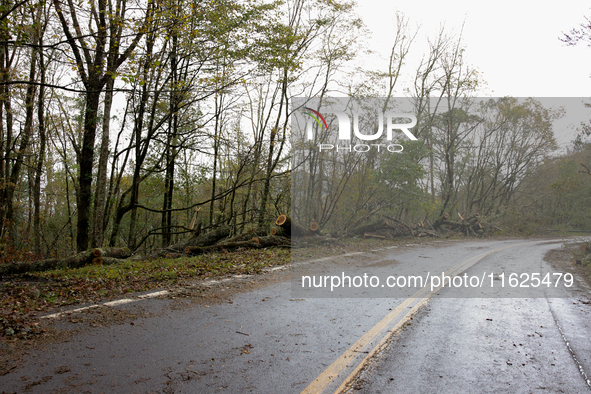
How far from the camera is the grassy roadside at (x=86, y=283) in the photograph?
16.0 feet

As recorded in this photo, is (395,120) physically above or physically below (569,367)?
above

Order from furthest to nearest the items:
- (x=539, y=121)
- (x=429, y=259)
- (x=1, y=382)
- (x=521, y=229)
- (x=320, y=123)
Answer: (x=539, y=121), (x=521, y=229), (x=320, y=123), (x=429, y=259), (x=1, y=382)

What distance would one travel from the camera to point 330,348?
443 cm

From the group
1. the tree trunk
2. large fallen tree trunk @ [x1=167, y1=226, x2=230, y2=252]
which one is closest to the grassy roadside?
large fallen tree trunk @ [x1=167, y1=226, x2=230, y2=252]

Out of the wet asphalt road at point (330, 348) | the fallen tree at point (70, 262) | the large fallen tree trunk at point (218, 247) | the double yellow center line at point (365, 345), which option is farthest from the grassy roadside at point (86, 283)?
the double yellow center line at point (365, 345)

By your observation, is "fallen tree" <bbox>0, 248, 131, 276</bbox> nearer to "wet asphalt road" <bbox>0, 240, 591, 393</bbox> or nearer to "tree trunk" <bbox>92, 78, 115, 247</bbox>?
"tree trunk" <bbox>92, 78, 115, 247</bbox>

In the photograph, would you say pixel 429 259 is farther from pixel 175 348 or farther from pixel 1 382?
pixel 1 382

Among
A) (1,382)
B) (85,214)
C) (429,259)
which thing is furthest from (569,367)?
(85,214)

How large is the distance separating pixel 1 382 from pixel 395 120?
25994 mm

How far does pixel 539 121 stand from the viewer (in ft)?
117

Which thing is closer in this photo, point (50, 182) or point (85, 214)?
point (85, 214)

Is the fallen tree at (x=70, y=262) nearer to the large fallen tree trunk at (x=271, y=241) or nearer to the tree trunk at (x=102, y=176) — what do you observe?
the tree trunk at (x=102, y=176)

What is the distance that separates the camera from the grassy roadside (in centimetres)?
487

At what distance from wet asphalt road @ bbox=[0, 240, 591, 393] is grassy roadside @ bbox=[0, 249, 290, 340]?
0.91 meters
